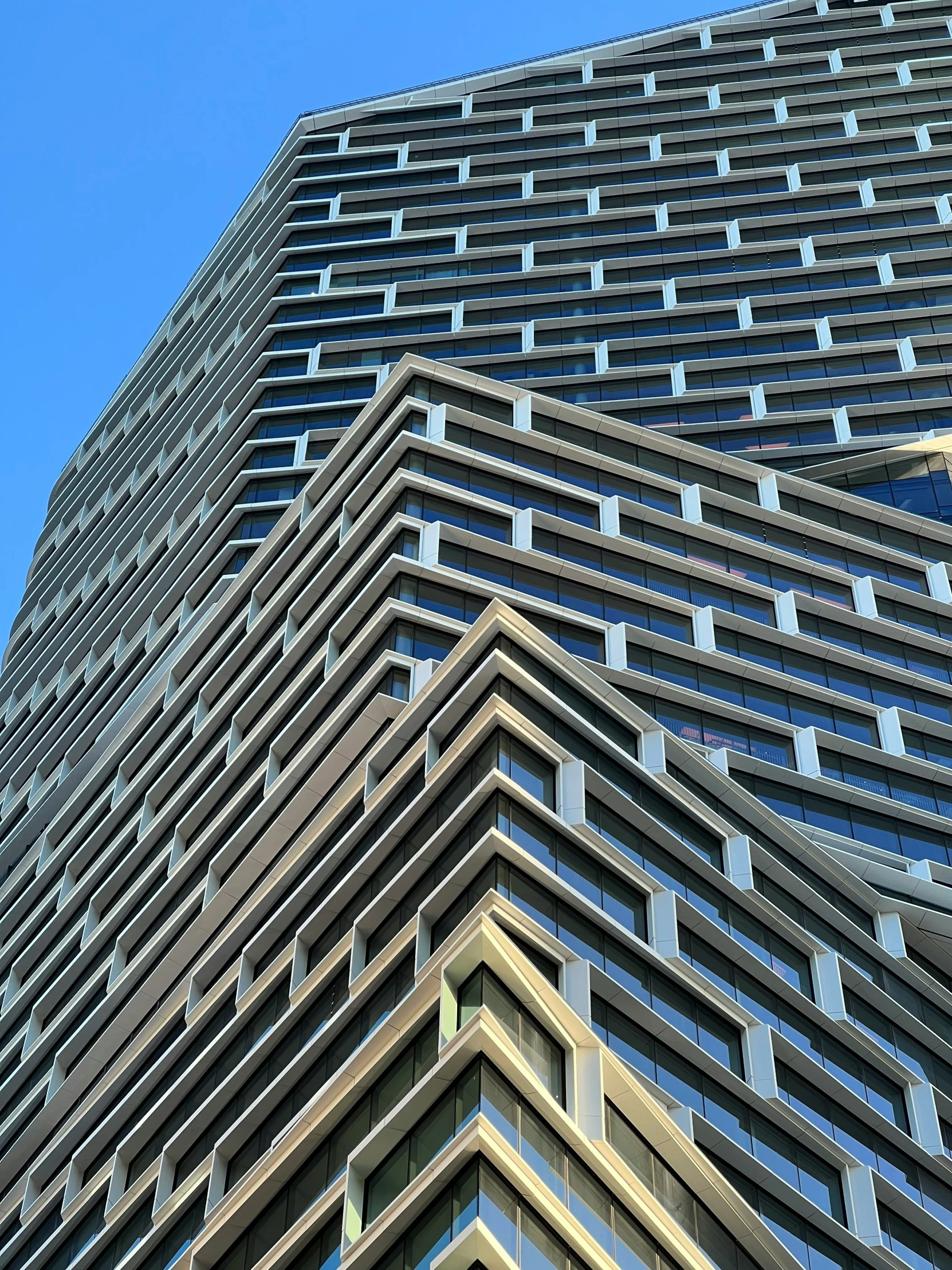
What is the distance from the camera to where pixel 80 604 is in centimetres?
10019

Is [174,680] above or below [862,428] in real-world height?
below

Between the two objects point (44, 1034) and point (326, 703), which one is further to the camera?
point (44, 1034)

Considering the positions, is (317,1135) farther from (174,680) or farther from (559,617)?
(174,680)

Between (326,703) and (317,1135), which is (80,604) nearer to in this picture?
(326,703)

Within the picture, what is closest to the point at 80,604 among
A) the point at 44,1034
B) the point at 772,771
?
the point at 44,1034

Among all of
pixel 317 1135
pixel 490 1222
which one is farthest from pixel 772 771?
pixel 490 1222

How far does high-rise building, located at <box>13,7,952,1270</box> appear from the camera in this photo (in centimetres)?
4091

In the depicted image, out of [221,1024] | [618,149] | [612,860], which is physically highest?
[618,149]

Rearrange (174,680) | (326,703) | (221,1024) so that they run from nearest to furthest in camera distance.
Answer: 1. (221,1024)
2. (326,703)
3. (174,680)

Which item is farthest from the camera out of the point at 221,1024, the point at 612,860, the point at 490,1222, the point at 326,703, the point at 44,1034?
the point at 44,1034

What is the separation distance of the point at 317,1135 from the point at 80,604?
206 ft

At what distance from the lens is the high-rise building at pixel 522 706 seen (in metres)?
40.9

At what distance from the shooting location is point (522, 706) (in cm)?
4609

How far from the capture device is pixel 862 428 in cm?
8375
